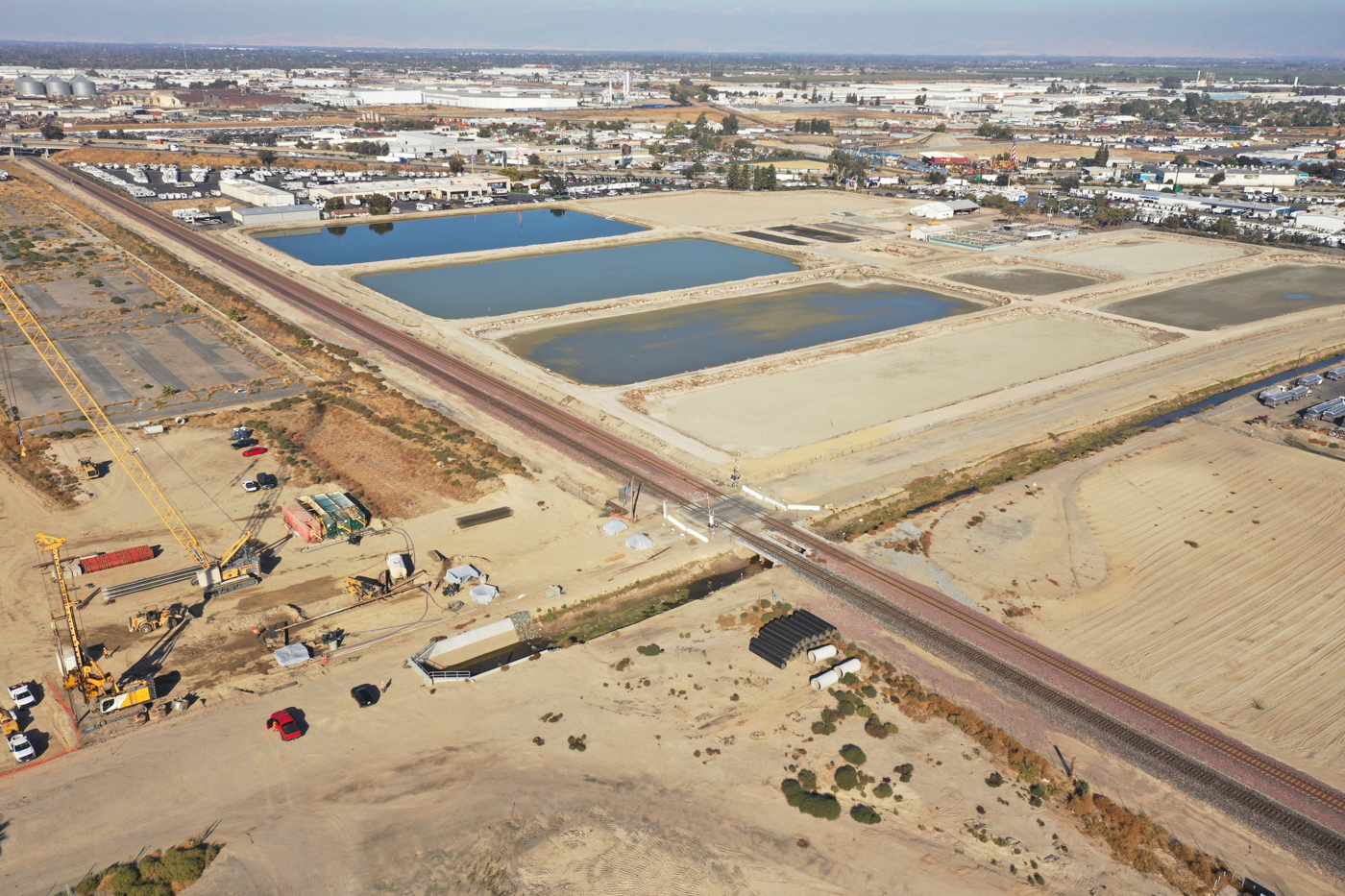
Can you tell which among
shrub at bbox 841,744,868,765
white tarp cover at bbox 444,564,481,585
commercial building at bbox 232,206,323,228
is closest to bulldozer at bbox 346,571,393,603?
white tarp cover at bbox 444,564,481,585

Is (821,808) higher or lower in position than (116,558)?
lower

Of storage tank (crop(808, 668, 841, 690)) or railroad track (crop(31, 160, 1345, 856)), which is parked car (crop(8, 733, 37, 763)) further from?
railroad track (crop(31, 160, 1345, 856))

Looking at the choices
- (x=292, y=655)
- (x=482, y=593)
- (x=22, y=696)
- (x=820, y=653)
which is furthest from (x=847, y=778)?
(x=22, y=696)

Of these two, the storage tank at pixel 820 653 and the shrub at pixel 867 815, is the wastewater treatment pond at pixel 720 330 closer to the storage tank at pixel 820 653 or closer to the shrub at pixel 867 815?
the storage tank at pixel 820 653

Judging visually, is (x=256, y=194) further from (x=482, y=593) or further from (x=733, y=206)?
(x=482, y=593)

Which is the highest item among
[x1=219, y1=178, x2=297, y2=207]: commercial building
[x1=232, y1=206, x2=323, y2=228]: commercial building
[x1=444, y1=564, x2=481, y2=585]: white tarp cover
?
[x1=219, y1=178, x2=297, y2=207]: commercial building

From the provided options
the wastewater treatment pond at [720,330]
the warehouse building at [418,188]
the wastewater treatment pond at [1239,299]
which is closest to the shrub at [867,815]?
the wastewater treatment pond at [720,330]

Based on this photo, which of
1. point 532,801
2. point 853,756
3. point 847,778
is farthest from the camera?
point 853,756
